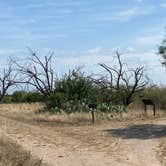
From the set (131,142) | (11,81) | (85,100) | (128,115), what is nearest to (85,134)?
(131,142)

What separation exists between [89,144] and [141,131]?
4004mm

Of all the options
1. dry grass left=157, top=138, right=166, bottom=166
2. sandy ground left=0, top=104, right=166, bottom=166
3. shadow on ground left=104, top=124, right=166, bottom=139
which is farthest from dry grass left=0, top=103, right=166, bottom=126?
dry grass left=157, top=138, right=166, bottom=166

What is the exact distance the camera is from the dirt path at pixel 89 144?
16141 mm

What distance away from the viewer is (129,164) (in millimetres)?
15617

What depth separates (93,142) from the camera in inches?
768

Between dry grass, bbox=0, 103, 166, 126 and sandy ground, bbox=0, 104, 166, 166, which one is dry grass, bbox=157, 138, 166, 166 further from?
dry grass, bbox=0, 103, 166, 126

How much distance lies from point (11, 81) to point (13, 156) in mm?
35750

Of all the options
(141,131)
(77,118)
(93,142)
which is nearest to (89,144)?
(93,142)

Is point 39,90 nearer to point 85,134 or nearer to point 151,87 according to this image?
point 151,87

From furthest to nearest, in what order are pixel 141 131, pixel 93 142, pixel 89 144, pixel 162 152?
1. pixel 141 131
2. pixel 93 142
3. pixel 89 144
4. pixel 162 152

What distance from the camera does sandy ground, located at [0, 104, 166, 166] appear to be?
1619cm

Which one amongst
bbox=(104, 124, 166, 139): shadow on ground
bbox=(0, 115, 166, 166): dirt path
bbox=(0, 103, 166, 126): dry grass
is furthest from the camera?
bbox=(0, 103, 166, 126): dry grass

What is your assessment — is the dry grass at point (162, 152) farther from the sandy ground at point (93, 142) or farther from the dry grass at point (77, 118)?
the dry grass at point (77, 118)

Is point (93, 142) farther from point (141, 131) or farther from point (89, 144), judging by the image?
point (141, 131)
